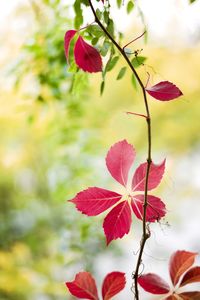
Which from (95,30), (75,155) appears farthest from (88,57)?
(75,155)

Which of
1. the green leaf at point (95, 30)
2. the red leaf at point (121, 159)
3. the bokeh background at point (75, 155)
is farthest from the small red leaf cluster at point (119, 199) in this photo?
the bokeh background at point (75, 155)

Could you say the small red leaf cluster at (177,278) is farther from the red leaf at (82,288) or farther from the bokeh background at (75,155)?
the bokeh background at (75,155)

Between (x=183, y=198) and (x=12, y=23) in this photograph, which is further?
(x=183, y=198)

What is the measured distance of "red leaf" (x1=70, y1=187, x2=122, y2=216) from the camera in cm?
29

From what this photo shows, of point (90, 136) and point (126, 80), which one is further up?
point (126, 80)

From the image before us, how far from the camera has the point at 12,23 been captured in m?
1.92

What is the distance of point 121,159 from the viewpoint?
29cm

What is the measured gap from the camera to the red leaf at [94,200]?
290mm

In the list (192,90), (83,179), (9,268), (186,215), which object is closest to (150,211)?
(83,179)

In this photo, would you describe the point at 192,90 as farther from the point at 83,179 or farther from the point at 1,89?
the point at 1,89

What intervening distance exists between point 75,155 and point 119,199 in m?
1.16

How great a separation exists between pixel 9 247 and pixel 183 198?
1027 millimetres

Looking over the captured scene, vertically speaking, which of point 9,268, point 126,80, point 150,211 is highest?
point 126,80

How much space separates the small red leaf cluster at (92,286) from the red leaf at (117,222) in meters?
0.03
